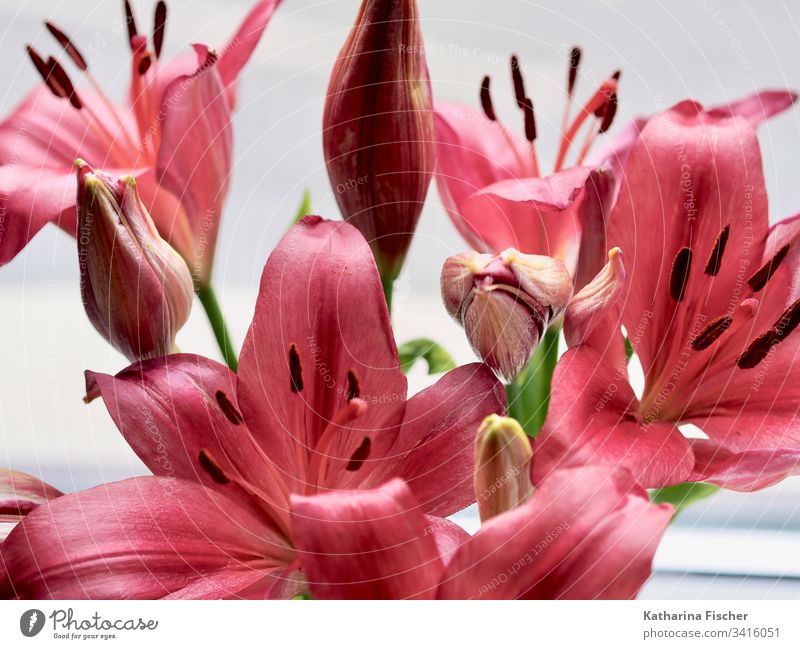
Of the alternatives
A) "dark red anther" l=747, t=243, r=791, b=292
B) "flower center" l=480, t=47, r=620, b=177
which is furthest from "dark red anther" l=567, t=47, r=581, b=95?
"dark red anther" l=747, t=243, r=791, b=292

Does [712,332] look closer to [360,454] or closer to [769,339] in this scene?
[769,339]

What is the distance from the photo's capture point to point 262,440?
1.01ft

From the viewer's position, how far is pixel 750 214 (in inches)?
12.7

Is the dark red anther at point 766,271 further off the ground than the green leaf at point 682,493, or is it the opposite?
the dark red anther at point 766,271

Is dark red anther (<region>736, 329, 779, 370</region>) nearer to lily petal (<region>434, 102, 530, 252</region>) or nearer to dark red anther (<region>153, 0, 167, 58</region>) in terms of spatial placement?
lily petal (<region>434, 102, 530, 252</region>)

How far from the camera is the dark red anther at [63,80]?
1.14 ft

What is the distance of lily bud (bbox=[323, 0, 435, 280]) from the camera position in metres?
0.29

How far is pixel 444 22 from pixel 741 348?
0.58 feet

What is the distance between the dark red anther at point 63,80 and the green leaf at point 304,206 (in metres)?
0.09

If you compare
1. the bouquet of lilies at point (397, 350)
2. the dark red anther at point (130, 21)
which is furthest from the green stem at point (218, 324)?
the dark red anther at point (130, 21)

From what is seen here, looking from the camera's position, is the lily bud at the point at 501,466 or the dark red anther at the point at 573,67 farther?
the dark red anther at the point at 573,67

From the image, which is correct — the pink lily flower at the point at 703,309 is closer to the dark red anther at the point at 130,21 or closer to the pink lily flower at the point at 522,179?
the pink lily flower at the point at 522,179

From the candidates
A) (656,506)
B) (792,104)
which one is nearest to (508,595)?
(656,506)

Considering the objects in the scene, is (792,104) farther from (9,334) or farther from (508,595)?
(9,334)
